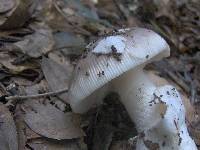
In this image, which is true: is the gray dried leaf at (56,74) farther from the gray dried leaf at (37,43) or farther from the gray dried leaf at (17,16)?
the gray dried leaf at (17,16)

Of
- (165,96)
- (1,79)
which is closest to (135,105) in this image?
(165,96)

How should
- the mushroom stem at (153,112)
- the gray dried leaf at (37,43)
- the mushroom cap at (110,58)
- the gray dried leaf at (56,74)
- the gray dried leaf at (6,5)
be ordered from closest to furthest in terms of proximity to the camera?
the mushroom cap at (110,58), the mushroom stem at (153,112), the gray dried leaf at (56,74), the gray dried leaf at (37,43), the gray dried leaf at (6,5)

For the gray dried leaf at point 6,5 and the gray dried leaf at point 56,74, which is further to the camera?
the gray dried leaf at point 6,5

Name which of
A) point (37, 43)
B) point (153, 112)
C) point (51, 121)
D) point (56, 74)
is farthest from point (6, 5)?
point (153, 112)

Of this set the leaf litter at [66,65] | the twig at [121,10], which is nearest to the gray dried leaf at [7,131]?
the leaf litter at [66,65]

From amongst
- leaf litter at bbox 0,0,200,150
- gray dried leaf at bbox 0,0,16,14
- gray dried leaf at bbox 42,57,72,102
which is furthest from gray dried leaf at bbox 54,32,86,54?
gray dried leaf at bbox 0,0,16,14
